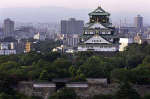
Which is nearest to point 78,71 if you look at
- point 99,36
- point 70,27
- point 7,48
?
point 99,36

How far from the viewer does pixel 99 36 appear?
105 ft

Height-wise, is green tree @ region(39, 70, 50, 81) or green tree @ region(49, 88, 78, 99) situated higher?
green tree @ region(39, 70, 50, 81)

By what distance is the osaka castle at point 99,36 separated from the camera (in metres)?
32.2

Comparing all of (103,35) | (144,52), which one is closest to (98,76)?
(144,52)

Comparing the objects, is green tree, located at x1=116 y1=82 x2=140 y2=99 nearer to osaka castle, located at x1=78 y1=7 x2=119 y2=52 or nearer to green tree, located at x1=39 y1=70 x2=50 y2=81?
green tree, located at x1=39 y1=70 x2=50 y2=81

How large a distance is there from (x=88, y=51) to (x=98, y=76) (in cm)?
879

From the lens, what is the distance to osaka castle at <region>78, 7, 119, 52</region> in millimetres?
32219

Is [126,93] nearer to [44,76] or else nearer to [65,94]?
[65,94]

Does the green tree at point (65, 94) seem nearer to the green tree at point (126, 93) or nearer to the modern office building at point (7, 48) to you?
the green tree at point (126, 93)

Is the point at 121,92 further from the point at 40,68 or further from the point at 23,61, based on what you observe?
the point at 23,61

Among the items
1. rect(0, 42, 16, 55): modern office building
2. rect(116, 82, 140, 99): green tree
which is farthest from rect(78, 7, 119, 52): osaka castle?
rect(0, 42, 16, 55): modern office building

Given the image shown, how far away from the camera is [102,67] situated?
23.0m

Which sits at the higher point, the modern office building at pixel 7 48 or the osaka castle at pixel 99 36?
the osaka castle at pixel 99 36

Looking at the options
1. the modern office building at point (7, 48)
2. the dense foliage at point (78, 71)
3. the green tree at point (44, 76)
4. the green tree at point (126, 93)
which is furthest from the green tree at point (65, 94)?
the modern office building at point (7, 48)
